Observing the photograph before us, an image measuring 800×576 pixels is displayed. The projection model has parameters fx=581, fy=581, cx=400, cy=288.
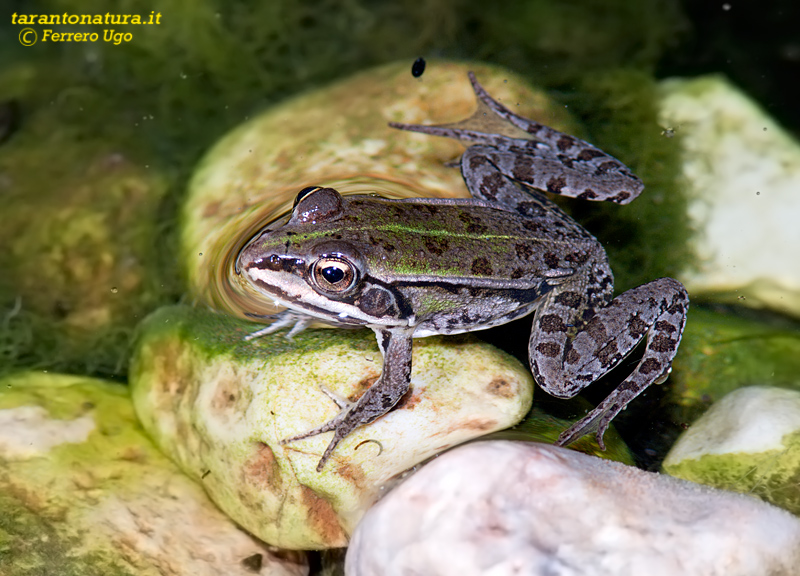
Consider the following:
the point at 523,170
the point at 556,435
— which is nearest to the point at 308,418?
the point at 556,435

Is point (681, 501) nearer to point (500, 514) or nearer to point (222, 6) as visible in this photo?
point (500, 514)

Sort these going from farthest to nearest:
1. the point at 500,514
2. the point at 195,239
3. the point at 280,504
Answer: the point at 195,239
the point at 280,504
the point at 500,514

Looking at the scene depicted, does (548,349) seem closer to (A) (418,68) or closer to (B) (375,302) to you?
(B) (375,302)

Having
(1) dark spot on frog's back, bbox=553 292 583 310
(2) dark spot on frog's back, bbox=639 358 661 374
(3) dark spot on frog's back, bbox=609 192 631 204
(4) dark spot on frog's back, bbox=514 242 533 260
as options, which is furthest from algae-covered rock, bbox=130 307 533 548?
(3) dark spot on frog's back, bbox=609 192 631 204

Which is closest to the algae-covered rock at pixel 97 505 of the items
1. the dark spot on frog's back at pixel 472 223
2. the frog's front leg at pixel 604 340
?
the frog's front leg at pixel 604 340

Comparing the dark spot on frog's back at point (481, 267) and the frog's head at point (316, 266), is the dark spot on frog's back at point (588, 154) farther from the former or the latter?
the frog's head at point (316, 266)

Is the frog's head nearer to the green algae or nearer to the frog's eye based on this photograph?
the frog's eye

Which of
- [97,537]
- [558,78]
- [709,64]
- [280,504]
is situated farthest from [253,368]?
[709,64]
